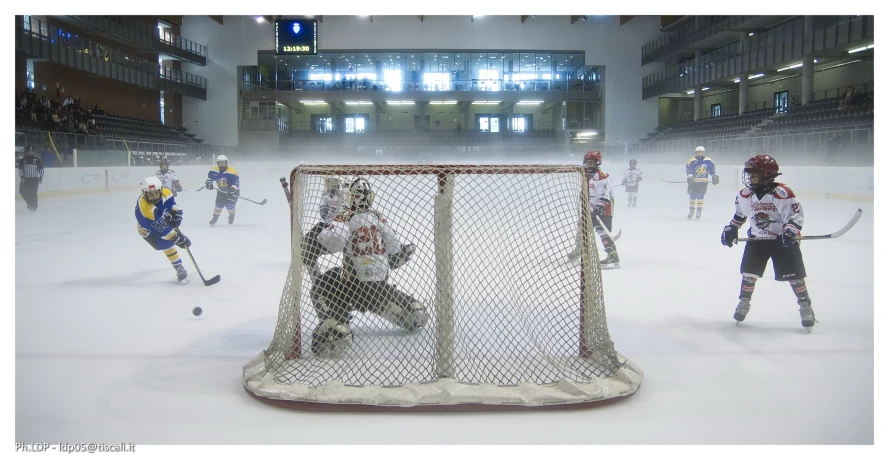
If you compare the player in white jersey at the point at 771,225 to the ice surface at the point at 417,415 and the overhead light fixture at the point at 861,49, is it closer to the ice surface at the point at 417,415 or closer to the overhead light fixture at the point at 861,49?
the ice surface at the point at 417,415

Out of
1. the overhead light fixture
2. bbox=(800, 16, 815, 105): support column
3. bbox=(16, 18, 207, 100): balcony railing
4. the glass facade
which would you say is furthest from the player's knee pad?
the glass facade

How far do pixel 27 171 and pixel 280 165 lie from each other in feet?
31.6

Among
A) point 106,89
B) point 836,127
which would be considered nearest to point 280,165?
point 106,89

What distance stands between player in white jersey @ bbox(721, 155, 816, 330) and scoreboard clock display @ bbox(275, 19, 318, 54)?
27.9 feet

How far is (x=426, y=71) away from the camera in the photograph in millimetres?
26094

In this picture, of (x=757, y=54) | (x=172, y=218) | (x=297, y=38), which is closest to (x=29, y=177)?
(x=297, y=38)

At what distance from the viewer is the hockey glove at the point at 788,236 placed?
3445 mm

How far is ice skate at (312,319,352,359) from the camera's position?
10.2 ft

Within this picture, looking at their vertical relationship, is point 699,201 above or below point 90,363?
above

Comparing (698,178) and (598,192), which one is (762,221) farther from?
(698,178)

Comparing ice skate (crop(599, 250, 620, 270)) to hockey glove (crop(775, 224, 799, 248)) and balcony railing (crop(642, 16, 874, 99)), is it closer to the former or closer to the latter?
hockey glove (crop(775, 224, 799, 248))

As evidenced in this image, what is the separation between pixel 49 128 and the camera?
1372cm

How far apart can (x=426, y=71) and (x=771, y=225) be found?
77.0 ft

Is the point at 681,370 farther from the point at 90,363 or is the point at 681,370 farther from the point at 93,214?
the point at 93,214
